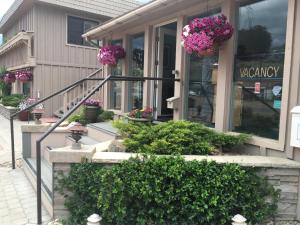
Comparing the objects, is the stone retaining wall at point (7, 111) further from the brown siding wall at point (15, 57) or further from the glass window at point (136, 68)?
the glass window at point (136, 68)

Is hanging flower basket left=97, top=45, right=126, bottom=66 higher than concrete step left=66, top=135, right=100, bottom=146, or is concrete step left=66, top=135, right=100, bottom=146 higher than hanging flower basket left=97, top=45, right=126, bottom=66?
Result: hanging flower basket left=97, top=45, right=126, bottom=66

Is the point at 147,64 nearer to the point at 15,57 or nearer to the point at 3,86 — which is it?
the point at 15,57

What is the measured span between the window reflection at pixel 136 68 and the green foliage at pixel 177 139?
2.42m

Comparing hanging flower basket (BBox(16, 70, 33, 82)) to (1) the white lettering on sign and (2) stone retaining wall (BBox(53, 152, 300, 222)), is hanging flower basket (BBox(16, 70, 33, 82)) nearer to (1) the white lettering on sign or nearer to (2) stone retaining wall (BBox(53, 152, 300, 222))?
(2) stone retaining wall (BBox(53, 152, 300, 222))

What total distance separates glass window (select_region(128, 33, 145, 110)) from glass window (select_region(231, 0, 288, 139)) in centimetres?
271

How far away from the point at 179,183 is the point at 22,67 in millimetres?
11377

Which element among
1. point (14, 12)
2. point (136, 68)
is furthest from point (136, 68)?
point (14, 12)

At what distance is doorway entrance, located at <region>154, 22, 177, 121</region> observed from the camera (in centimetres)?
584

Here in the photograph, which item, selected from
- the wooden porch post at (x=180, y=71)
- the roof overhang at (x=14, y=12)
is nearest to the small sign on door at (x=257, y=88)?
the wooden porch post at (x=180, y=71)

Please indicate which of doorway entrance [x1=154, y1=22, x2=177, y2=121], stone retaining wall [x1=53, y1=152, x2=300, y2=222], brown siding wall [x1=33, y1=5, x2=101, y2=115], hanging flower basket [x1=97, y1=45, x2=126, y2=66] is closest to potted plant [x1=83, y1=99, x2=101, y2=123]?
hanging flower basket [x1=97, y1=45, x2=126, y2=66]

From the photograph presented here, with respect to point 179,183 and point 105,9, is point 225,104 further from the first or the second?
point 105,9

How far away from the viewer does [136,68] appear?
6.56 m

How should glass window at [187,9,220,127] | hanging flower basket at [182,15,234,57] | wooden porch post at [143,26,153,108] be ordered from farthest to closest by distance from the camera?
1. wooden porch post at [143,26,153,108]
2. glass window at [187,9,220,127]
3. hanging flower basket at [182,15,234,57]

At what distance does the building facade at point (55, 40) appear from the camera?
1132cm
